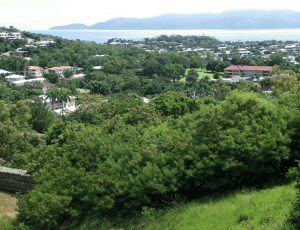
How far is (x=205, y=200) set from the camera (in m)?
8.81

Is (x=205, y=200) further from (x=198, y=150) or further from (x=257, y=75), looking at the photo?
(x=257, y=75)

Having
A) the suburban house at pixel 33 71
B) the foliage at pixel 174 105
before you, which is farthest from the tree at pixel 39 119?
the suburban house at pixel 33 71

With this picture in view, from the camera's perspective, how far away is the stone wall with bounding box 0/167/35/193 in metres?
11.6

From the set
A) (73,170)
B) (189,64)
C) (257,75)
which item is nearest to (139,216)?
(73,170)

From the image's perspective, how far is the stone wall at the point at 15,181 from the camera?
11.6 m

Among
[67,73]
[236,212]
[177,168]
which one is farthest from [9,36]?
[236,212]

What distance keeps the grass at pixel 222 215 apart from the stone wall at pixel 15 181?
3519mm

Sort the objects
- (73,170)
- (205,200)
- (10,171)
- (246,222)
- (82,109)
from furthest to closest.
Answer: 1. (82,109)
2. (10,171)
3. (73,170)
4. (205,200)
5. (246,222)

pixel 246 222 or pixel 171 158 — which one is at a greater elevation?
pixel 171 158

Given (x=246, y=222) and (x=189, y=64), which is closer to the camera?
(x=246, y=222)

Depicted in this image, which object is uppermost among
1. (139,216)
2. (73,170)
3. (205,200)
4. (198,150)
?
(198,150)

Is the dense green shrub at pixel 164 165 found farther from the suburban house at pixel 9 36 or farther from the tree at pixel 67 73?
the suburban house at pixel 9 36

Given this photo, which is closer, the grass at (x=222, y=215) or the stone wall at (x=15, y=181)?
the grass at (x=222, y=215)

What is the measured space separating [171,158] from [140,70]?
229 feet
